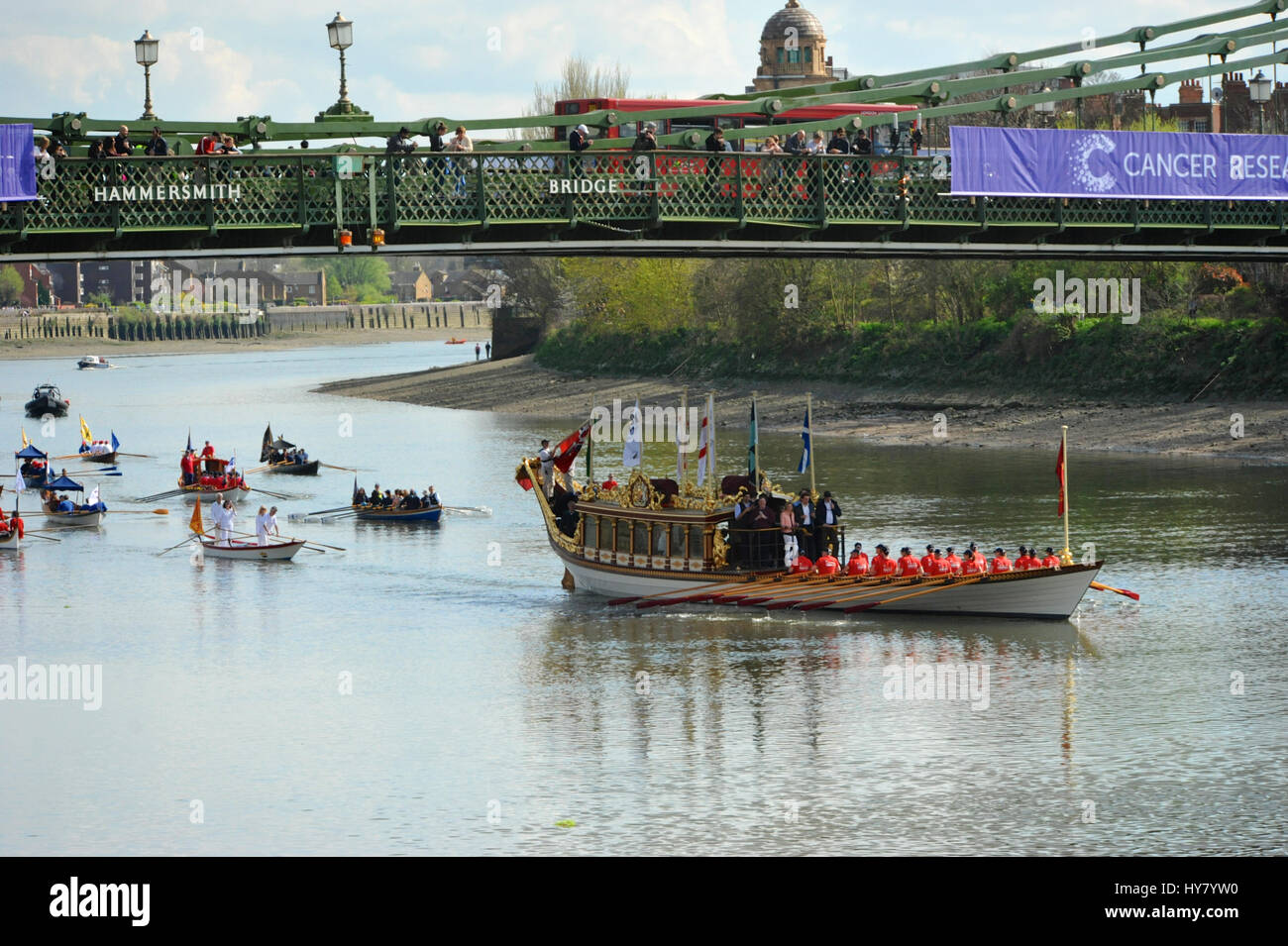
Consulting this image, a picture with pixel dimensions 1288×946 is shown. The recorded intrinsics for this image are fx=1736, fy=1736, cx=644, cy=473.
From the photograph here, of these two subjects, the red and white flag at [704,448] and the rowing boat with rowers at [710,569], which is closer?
the rowing boat with rowers at [710,569]

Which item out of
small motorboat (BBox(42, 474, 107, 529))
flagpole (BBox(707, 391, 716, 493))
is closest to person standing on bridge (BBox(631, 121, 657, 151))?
flagpole (BBox(707, 391, 716, 493))

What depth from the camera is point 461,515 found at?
216ft

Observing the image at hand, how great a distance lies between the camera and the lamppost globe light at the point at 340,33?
3841 centimetres

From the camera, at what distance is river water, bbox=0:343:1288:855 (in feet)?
92.1

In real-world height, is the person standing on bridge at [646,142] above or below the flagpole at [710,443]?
above

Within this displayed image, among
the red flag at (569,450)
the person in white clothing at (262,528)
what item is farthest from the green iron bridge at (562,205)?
the person in white clothing at (262,528)

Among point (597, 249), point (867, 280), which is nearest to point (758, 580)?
point (597, 249)

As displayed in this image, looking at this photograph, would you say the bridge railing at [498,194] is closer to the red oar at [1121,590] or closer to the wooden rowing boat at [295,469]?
the red oar at [1121,590]

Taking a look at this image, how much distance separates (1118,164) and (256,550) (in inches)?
1151

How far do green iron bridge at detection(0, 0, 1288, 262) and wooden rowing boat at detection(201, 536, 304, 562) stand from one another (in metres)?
15.1

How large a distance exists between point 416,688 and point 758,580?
10.9m

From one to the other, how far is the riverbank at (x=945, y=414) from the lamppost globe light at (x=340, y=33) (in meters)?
19.4

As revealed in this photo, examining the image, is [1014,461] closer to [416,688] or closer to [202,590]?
[202,590]

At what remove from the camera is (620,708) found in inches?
1394
